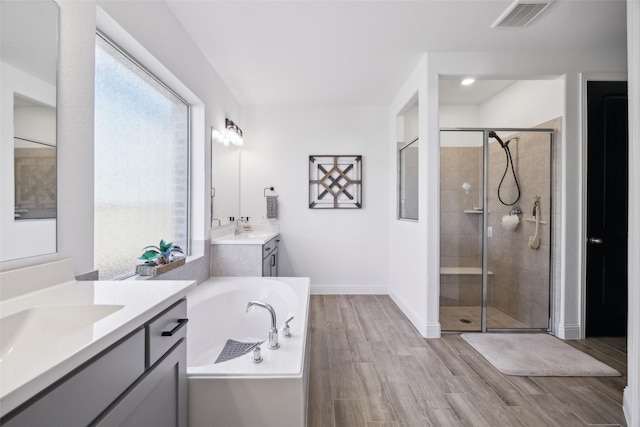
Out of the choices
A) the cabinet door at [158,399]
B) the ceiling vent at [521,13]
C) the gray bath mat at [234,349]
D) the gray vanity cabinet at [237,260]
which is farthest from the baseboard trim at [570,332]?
the cabinet door at [158,399]

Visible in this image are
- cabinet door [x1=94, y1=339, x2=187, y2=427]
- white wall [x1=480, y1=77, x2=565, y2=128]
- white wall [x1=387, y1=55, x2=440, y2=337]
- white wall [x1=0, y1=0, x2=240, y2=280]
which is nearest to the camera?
cabinet door [x1=94, y1=339, x2=187, y2=427]

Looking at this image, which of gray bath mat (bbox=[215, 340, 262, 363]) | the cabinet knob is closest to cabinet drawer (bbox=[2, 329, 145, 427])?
the cabinet knob

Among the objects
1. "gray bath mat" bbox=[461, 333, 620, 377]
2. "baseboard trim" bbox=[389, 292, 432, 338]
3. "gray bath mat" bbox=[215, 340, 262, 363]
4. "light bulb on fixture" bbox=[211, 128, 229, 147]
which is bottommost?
"gray bath mat" bbox=[461, 333, 620, 377]

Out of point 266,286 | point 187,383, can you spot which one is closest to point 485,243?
point 266,286

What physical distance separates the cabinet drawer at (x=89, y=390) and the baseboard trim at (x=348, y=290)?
3060mm

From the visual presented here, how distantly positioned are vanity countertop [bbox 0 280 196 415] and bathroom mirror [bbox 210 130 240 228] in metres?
1.89

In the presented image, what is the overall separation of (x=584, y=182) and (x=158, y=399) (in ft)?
11.1

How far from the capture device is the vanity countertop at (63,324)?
49cm

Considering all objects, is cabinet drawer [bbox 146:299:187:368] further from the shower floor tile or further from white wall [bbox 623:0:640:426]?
the shower floor tile

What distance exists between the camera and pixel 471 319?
2.67 m

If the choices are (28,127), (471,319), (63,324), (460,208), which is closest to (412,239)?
(460,208)

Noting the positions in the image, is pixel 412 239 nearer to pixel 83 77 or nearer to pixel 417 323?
pixel 417 323

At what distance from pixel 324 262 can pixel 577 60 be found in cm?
331

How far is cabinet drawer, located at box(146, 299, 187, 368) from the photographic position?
2.76 ft
